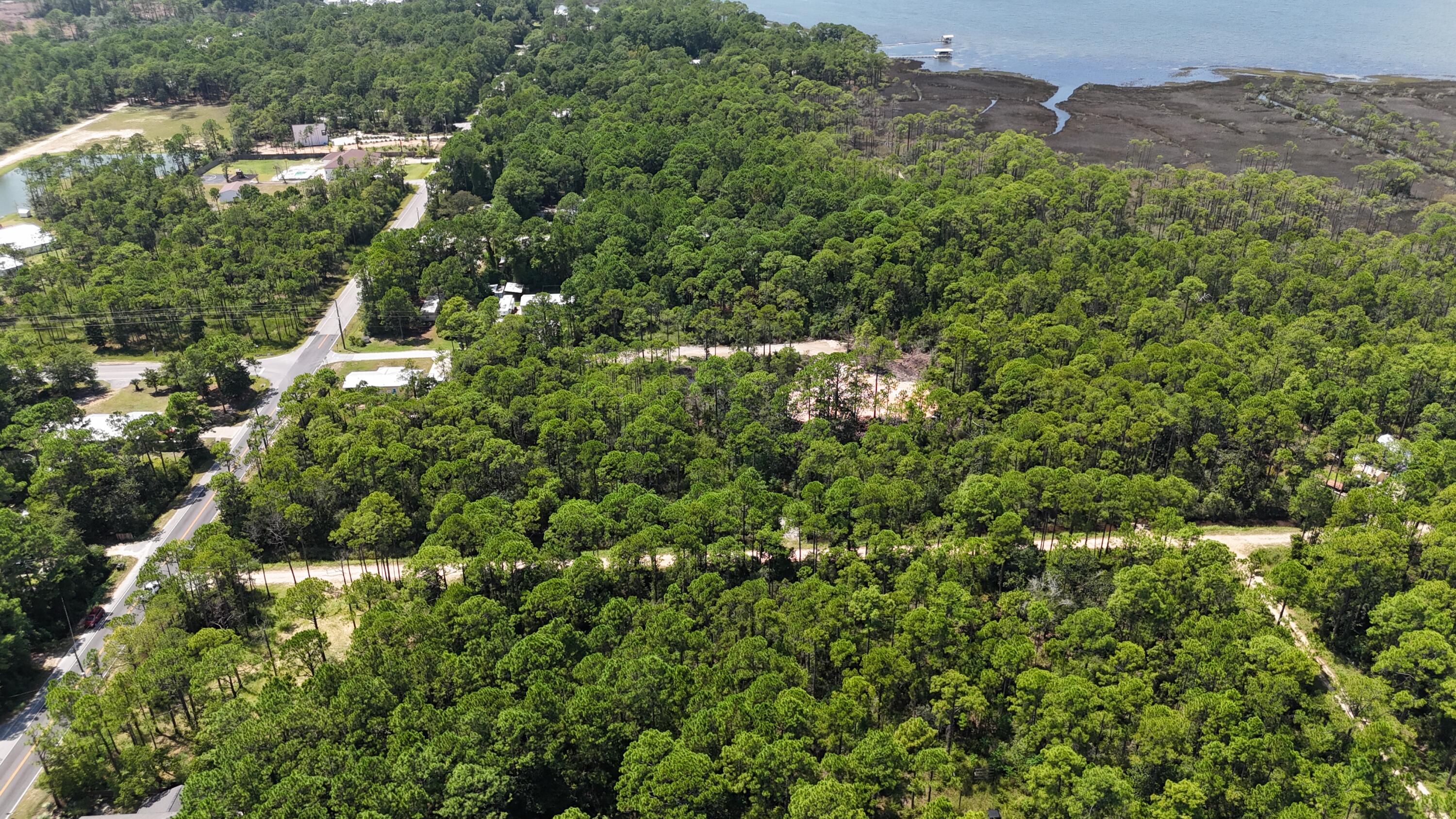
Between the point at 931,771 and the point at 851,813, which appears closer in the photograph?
the point at 851,813

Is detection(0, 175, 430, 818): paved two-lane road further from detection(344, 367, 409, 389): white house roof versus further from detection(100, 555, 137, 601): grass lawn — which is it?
detection(344, 367, 409, 389): white house roof

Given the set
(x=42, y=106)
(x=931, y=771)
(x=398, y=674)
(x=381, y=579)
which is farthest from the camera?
(x=42, y=106)

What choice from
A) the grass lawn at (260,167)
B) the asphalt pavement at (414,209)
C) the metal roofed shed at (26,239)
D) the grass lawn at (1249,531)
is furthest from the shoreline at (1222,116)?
the metal roofed shed at (26,239)

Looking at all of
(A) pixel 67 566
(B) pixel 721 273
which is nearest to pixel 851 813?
(A) pixel 67 566

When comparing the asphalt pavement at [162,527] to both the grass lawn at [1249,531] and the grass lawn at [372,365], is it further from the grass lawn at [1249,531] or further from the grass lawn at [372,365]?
the grass lawn at [1249,531]

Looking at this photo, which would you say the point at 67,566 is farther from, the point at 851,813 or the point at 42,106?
the point at 42,106

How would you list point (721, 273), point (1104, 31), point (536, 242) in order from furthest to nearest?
point (1104, 31) → point (536, 242) → point (721, 273)
